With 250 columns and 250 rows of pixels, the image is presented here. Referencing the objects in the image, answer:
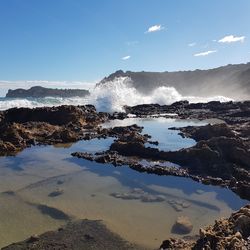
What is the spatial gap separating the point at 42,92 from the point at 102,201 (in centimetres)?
14434

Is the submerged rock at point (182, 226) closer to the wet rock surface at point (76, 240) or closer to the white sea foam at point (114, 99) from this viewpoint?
the wet rock surface at point (76, 240)

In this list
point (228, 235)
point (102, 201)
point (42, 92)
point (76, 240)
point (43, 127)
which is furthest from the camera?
point (42, 92)

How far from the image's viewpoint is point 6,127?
22000 millimetres

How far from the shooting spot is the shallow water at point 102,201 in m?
9.35

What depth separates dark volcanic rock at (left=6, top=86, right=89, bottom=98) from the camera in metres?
150

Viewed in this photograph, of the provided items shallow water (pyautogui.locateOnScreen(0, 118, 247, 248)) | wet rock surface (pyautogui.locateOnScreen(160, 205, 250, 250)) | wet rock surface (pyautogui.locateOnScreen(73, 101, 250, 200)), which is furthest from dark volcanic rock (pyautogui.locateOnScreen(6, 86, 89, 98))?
wet rock surface (pyautogui.locateOnScreen(160, 205, 250, 250))

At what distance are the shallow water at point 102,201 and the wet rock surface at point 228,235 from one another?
198 centimetres

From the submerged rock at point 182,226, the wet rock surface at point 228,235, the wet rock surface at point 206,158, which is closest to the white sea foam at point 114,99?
the wet rock surface at point 206,158

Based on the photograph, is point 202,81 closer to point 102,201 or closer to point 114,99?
point 114,99

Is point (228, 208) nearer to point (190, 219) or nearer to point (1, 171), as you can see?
point (190, 219)

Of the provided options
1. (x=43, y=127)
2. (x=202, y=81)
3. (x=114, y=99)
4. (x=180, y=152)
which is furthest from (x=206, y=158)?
(x=202, y=81)

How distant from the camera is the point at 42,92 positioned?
15175cm

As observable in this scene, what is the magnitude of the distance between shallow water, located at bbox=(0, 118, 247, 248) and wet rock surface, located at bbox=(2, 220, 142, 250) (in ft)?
0.94

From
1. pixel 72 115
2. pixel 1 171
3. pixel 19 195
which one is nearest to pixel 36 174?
pixel 1 171
